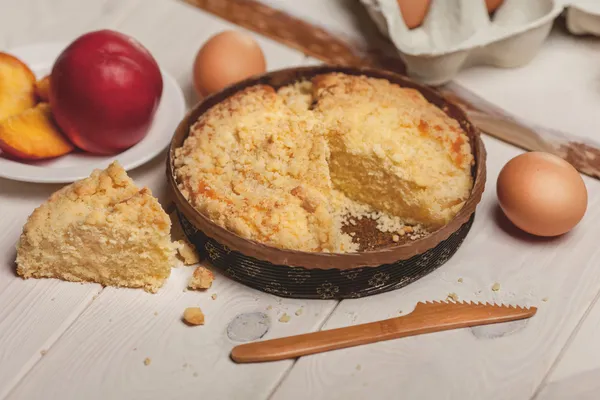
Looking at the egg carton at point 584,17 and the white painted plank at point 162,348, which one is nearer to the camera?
the white painted plank at point 162,348

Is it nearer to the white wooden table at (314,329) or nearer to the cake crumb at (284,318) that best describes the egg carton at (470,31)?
the white wooden table at (314,329)

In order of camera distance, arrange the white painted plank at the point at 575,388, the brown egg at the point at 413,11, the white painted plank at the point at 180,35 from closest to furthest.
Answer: the white painted plank at the point at 575,388 < the brown egg at the point at 413,11 < the white painted plank at the point at 180,35

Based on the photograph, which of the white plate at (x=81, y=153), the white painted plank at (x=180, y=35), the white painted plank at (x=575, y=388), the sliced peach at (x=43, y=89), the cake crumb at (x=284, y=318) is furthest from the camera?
the white painted plank at (x=180, y=35)

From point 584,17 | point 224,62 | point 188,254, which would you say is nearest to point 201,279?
point 188,254

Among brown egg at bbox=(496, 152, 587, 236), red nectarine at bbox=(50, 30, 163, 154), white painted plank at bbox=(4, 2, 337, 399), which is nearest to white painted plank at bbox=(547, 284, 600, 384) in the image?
brown egg at bbox=(496, 152, 587, 236)

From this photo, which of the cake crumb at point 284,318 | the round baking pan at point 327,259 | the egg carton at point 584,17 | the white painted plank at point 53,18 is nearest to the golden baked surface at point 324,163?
the round baking pan at point 327,259

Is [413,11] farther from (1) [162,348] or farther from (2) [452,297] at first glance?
(1) [162,348]

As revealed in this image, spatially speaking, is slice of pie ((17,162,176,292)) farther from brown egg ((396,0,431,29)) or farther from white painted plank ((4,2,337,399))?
brown egg ((396,0,431,29))
